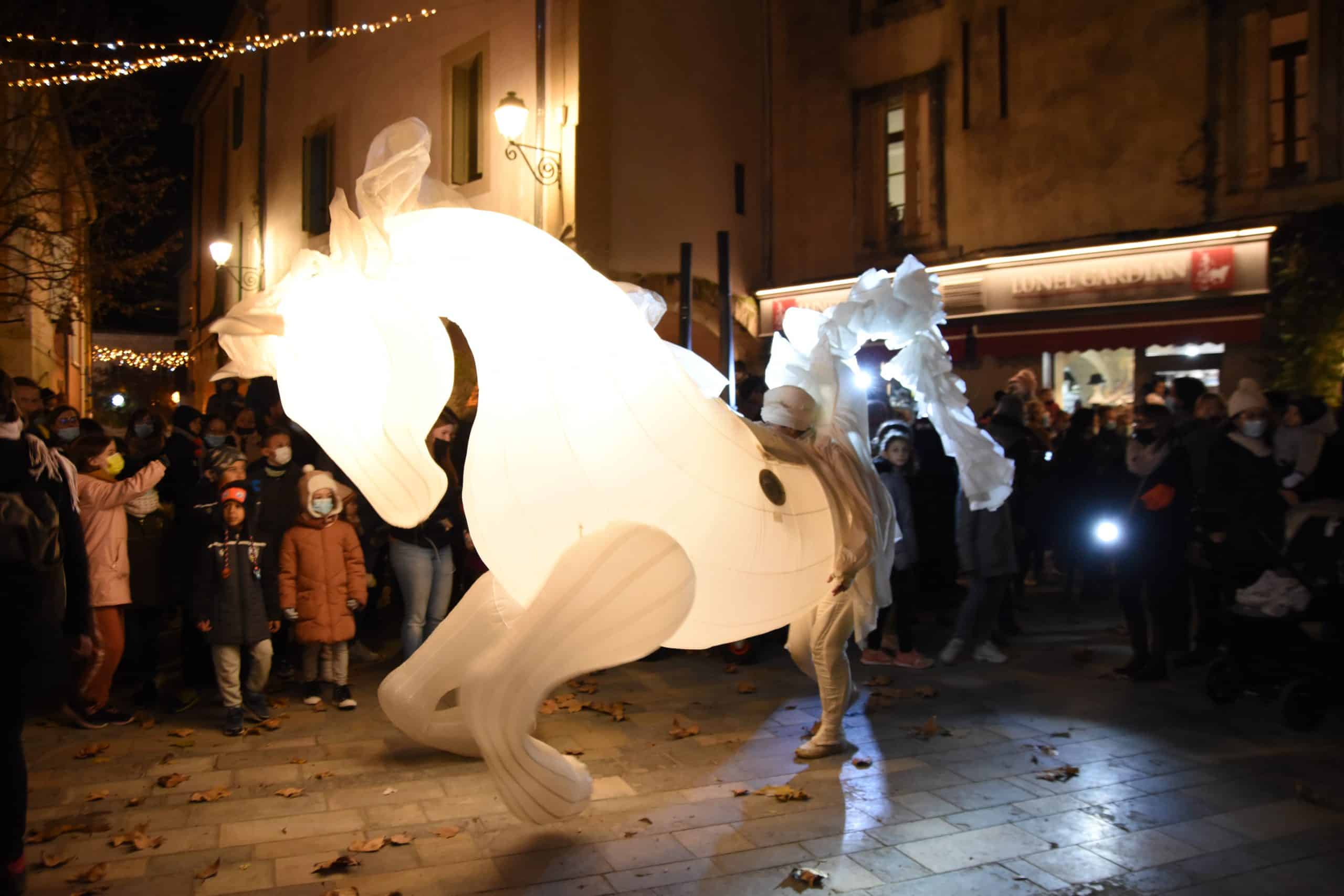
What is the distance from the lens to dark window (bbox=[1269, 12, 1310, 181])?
12273 mm

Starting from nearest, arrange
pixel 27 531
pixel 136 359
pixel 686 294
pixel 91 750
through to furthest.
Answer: pixel 27 531, pixel 91 750, pixel 686 294, pixel 136 359

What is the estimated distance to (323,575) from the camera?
6.36 m

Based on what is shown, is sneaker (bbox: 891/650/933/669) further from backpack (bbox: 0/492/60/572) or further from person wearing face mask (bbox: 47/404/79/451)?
person wearing face mask (bbox: 47/404/79/451)

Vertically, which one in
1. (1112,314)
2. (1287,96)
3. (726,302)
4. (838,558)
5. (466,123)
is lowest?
(838,558)

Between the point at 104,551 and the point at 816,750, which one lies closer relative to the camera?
the point at 816,750

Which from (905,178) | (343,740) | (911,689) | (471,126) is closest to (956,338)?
(905,178)

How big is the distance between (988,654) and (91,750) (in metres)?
5.72

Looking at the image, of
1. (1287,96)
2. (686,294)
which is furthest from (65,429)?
(1287,96)

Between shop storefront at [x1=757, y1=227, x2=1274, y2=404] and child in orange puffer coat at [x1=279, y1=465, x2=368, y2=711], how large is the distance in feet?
26.7

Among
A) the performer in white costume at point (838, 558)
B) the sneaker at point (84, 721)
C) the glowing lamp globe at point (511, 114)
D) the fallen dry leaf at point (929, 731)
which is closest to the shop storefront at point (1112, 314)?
the glowing lamp globe at point (511, 114)

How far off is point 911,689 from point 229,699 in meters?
4.17

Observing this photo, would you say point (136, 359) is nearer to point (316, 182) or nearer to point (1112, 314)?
point (316, 182)

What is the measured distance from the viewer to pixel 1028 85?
14109 millimetres

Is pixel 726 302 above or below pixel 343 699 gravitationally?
above
